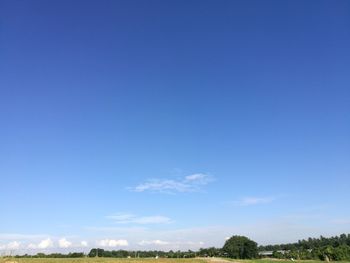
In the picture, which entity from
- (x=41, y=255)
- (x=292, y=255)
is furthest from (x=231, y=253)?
(x=41, y=255)

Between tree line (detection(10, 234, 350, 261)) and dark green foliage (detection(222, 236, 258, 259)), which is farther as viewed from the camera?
dark green foliage (detection(222, 236, 258, 259))

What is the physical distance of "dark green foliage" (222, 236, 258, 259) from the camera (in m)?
141

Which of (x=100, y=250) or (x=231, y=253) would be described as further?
(x=100, y=250)

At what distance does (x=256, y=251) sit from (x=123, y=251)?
5353 cm

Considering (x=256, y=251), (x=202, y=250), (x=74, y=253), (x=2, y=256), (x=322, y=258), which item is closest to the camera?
(x=2, y=256)

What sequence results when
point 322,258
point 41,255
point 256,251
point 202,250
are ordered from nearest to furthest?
point 322,258
point 41,255
point 256,251
point 202,250

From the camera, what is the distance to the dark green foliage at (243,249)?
141 meters

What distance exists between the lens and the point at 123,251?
160m

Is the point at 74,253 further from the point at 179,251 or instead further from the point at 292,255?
the point at 292,255

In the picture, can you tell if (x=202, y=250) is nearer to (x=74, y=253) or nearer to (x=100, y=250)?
(x=100, y=250)

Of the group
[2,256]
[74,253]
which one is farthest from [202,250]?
[2,256]

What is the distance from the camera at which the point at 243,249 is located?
465 feet

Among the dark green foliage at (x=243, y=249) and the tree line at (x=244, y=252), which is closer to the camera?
the tree line at (x=244, y=252)

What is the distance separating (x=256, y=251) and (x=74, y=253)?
64.1 metres
